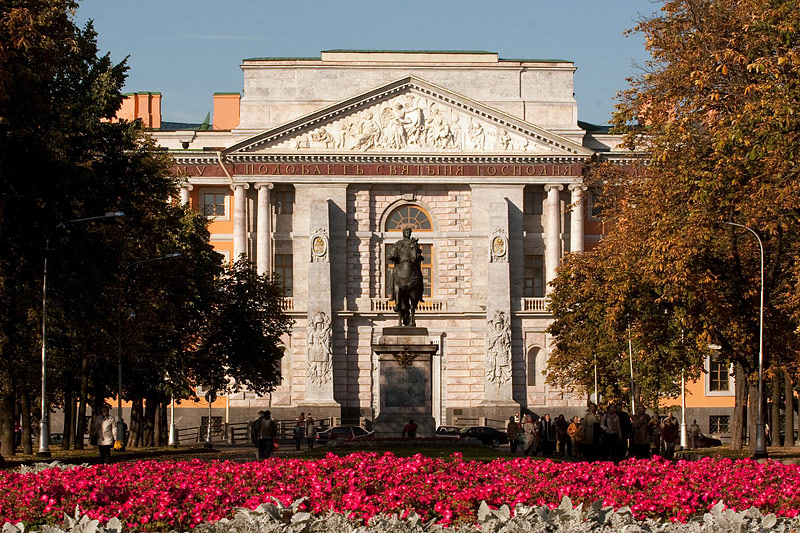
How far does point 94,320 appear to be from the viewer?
154ft

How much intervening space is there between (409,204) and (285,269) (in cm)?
930

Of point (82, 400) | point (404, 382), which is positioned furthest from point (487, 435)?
point (404, 382)

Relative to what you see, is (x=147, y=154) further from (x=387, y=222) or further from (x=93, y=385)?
(x=387, y=222)

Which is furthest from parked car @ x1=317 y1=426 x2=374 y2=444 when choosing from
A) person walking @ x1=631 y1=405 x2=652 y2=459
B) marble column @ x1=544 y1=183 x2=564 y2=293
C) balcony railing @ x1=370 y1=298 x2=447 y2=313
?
person walking @ x1=631 y1=405 x2=652 y2=459

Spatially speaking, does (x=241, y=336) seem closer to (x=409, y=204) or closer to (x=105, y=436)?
(x=409, y=204)

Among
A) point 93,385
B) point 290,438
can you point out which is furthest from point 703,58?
point 290,438

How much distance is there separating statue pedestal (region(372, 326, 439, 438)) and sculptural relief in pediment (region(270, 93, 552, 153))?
4785 centimetres

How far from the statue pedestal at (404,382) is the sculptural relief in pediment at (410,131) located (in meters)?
47.9

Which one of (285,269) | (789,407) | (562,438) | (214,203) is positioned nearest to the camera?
(562,438)

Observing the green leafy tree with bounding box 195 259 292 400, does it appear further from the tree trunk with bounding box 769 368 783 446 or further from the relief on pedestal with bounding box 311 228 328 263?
the tree trunk with bounding box 769 368 783 446

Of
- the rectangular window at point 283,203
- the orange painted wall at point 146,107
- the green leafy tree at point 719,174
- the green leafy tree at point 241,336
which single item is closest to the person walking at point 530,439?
the green leafy tree at point 719,174

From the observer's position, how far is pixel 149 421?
67938mm

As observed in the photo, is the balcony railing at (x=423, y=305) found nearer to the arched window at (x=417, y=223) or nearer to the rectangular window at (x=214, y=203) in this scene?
the arched window at (x=417, y=223)

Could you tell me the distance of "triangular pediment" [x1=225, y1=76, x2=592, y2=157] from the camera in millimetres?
89375
